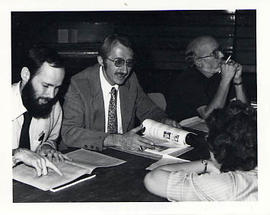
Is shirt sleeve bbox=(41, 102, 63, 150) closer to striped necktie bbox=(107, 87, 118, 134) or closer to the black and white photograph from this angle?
the black and white photograph

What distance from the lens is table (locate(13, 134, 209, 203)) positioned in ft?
3.62

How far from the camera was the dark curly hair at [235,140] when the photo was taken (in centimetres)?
111

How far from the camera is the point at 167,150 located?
Answer: 150 centimetres

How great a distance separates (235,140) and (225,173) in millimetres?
112

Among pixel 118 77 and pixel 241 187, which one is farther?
pixel 118 77

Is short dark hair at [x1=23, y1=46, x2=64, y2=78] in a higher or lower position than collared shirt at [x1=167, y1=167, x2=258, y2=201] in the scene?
higher

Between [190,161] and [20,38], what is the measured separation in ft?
8.71

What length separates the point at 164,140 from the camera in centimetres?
163

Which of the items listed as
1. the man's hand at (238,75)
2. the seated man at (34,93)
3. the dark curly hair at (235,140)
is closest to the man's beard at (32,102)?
the seated man at (34,93)

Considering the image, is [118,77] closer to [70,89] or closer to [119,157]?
[70,89]

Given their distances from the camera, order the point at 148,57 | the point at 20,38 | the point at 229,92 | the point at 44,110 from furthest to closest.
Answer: the point at 148,57, the point at 20,38, the point at 229,92, the point at 44,110

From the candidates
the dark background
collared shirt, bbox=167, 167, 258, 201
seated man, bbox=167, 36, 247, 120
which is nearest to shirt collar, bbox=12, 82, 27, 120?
collared shirt, bbox=167, 167, 258, 201

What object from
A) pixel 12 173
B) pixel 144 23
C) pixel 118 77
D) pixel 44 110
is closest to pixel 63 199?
pixel 12 173

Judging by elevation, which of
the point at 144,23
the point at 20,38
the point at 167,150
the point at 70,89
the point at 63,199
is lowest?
the point at 63,199
